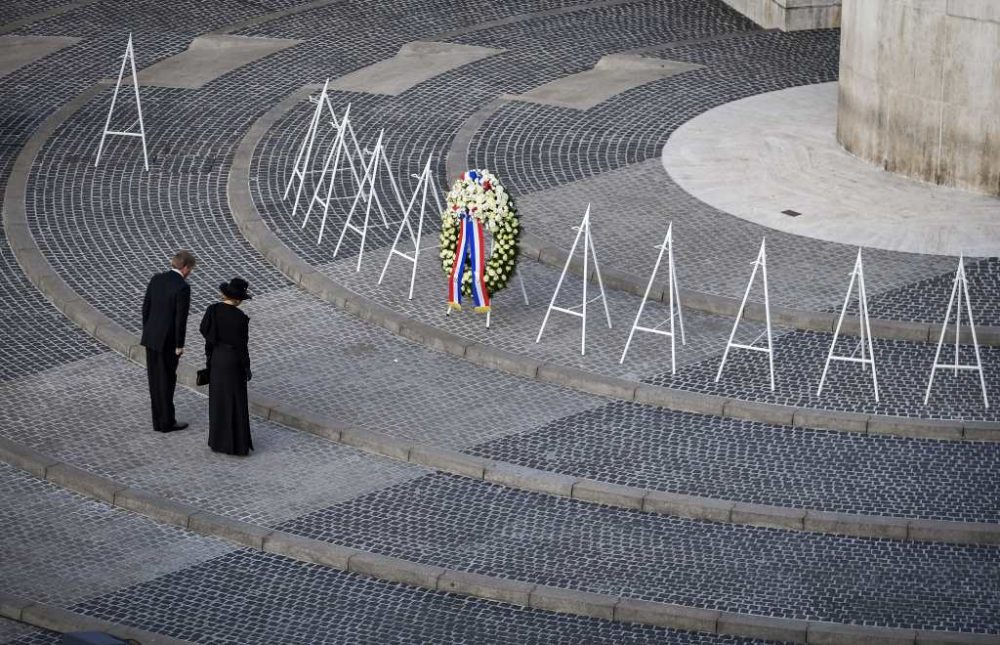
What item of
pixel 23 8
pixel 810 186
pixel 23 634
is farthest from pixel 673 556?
pixel 23 8

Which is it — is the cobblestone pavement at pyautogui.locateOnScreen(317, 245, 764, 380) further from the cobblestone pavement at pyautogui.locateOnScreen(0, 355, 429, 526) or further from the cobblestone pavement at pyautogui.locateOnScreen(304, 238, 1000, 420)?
the cobblestone pavement at pyautogui.locateOnScreen(0, 355, 429, 526)

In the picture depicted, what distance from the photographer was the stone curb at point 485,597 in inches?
548

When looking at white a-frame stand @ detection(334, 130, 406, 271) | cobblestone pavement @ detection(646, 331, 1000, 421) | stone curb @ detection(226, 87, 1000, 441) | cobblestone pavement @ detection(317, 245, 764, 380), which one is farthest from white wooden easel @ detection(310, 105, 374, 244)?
cobblestone pavement @ detection(646, 331, 1000, 421)

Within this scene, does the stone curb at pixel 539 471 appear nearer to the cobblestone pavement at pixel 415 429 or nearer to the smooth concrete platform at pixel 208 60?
the cobblestone pavement at pixel 415 429

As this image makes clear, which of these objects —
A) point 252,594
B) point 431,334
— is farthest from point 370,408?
point 252,594

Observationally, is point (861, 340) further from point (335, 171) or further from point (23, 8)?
point (23, 8)

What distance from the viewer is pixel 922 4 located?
21797 mm

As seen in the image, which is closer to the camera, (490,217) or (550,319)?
(490,217)

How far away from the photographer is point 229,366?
16250 mm

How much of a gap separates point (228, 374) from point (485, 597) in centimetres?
325

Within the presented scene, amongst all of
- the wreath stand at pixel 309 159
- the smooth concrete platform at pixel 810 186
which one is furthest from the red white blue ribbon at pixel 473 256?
the smooth concrete platform at pixel 810 186

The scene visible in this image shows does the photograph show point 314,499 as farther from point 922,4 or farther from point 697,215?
point 922,4

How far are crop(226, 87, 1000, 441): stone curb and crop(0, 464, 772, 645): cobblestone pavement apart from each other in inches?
133

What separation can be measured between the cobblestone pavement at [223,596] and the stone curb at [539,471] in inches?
22.3
